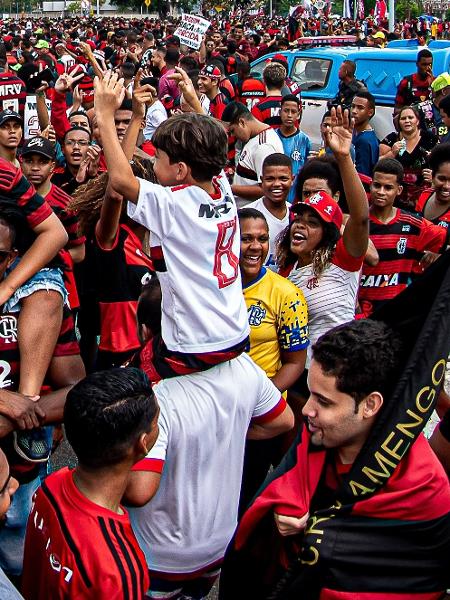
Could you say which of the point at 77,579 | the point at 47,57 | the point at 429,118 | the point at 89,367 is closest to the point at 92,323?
the point at 89,367

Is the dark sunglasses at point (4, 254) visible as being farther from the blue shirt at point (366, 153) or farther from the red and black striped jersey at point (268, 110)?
the red and black striped jersey at point (268, 110)

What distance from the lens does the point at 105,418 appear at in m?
2.30

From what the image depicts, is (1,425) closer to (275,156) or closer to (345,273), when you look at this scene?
(345,273)

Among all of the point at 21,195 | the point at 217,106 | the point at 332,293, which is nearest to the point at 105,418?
the point at 21,195

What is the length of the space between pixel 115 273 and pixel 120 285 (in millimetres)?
78

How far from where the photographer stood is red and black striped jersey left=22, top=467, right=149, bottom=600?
2125 millimetres

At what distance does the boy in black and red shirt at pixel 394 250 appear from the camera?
4.83 metres

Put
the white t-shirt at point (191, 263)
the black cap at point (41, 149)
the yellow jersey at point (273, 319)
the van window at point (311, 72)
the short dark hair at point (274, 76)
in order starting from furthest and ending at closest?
1. the van window at point (311, 72)
2. the short dark hair at point (274, 76)
3. the black cap at point (41, 149)
4. the yellow jersey at point (273, 319)
5. the white t-shirt at point (191, 263)

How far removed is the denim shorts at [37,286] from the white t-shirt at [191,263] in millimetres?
471

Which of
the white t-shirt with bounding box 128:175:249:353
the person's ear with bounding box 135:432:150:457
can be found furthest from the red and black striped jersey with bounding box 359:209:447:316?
the person's ear with bounding box 135:432:150:457

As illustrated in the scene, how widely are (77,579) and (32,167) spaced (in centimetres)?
346

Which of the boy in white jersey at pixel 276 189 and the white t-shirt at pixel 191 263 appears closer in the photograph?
the white t-shirt at pixel 191 263

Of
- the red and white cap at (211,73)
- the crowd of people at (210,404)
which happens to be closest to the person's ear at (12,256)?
the crowd of people at (210,404)

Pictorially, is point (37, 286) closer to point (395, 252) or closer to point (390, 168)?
point (395, 252)
